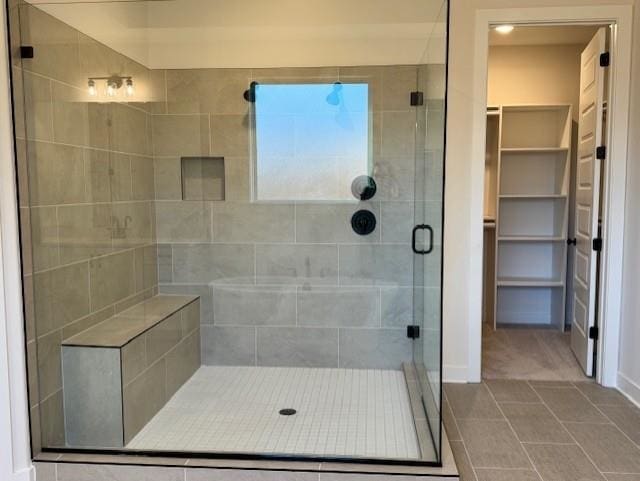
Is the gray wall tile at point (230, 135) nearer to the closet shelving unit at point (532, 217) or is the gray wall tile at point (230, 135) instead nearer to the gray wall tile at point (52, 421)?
the gray wall tile at point (52, 421)

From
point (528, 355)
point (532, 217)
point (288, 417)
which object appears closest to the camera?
point (288, 417)

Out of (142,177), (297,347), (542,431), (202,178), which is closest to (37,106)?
(142,177)

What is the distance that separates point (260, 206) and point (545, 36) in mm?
3020

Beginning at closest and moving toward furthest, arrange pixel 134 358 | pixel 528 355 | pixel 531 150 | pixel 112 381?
pixel 112 381 → pixel 134 358 → pixel 528 355 → pixel 531 150

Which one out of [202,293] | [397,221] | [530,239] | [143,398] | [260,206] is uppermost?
[260,206]

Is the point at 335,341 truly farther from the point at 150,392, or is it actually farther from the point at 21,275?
the point at 21,275

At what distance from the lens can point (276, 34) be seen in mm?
3473

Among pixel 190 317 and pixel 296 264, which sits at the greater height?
pixel 296 264

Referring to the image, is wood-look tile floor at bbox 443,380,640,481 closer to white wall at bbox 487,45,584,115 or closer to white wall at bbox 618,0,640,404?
white wall at bbox 618,0,640,404

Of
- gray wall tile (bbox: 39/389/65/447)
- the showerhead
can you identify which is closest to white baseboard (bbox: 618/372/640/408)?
the showerhead

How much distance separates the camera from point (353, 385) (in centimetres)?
333

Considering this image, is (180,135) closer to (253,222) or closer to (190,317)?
(253,222)

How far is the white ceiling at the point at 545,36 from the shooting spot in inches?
171

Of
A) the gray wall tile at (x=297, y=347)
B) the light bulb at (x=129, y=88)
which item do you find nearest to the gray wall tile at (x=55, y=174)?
the light bulb at (x=129, y=88)
